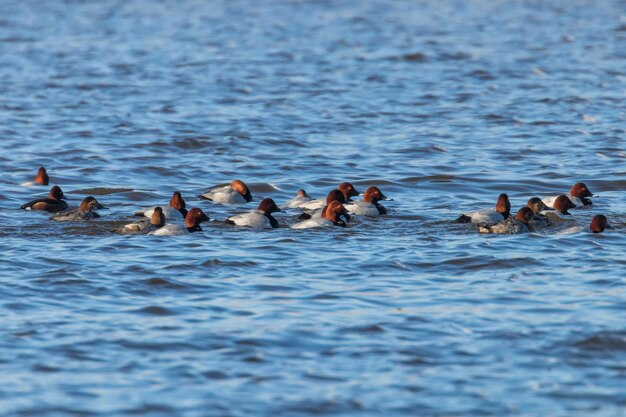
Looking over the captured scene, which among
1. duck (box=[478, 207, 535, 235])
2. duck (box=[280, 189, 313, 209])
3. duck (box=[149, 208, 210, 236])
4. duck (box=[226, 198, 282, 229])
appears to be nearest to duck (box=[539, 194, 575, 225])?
duck (box=[478, 207, 535, 235])

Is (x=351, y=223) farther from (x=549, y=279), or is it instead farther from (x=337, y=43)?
(x=337, y=43)

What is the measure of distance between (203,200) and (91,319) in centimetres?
752

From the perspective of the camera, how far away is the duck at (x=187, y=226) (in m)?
16.6

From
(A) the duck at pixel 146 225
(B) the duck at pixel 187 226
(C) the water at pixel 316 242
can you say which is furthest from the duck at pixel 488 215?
(A) the duck at pixel 146 225

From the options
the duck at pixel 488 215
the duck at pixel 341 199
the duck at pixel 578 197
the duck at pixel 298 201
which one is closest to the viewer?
the duck at pixel 488 215

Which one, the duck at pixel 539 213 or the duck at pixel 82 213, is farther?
the duck at pixel 82 213

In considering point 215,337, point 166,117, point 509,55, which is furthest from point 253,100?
point 215,337

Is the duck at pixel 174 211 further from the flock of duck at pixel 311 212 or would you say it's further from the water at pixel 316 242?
the water at pixel 316 242

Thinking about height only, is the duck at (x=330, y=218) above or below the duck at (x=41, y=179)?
below

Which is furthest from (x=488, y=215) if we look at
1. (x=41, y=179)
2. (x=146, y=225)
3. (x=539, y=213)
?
(x=41, y=179)

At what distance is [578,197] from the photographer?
19.3 m

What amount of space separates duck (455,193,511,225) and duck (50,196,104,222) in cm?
516

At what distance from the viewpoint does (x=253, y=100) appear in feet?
104

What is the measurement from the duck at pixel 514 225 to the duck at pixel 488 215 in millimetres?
177
